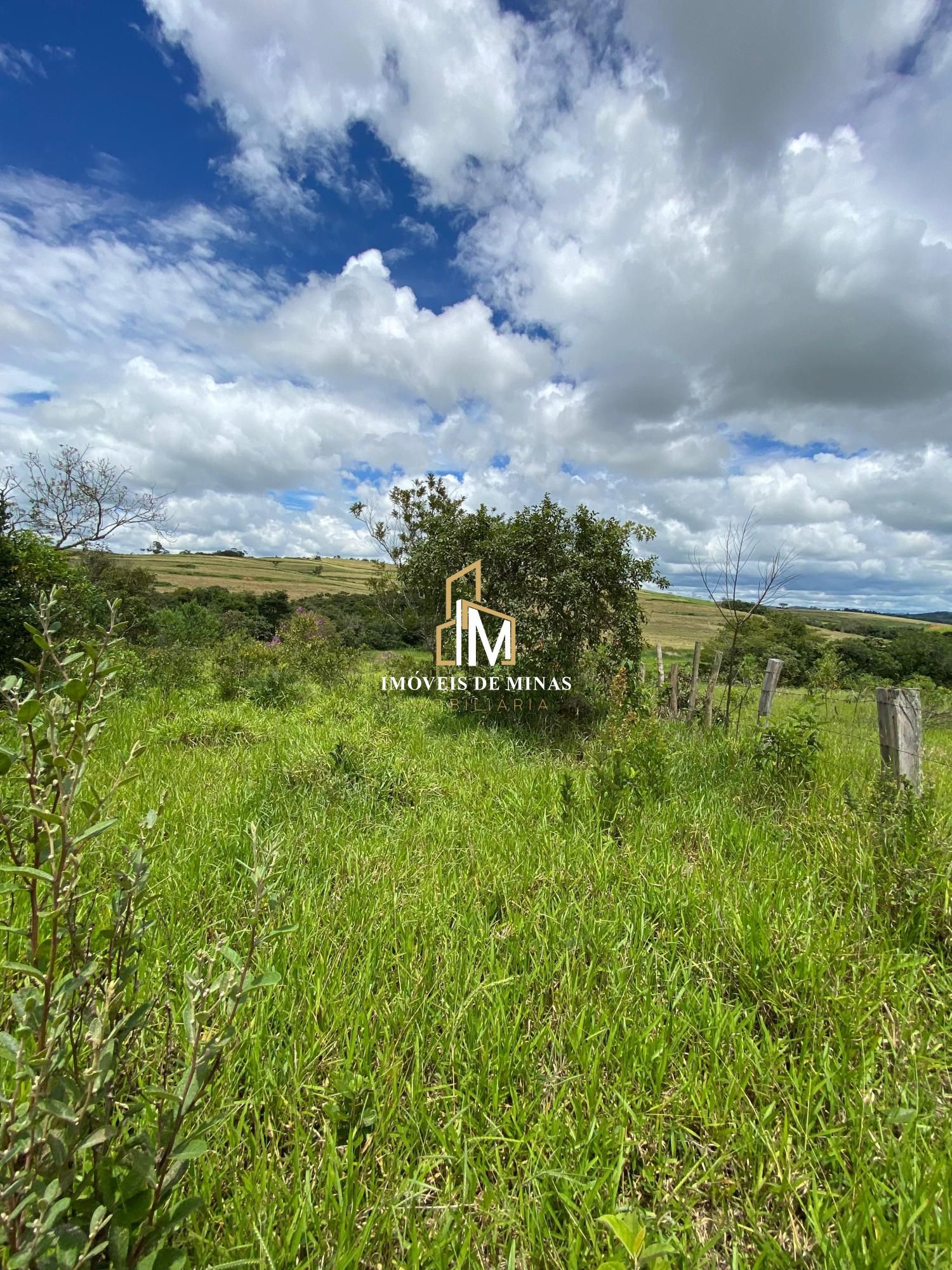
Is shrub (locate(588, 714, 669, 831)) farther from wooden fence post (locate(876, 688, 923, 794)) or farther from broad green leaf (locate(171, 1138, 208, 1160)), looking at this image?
broad green leaf (locate(171, 1138, 208, 1160))

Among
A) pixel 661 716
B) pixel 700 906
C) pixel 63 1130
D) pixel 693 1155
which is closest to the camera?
pixel 63 1130

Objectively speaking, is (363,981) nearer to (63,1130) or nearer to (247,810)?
(63,1130)

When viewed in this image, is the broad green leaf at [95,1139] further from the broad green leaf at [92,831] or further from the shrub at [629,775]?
the shrub at [629,775]

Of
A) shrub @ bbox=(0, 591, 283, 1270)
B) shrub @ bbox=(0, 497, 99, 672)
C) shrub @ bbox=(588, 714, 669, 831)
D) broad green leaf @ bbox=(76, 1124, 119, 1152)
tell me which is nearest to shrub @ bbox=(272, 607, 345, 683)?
shrub @ bbox=(0, 497, 99, 672)

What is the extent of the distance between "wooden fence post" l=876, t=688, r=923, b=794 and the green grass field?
53.6ft

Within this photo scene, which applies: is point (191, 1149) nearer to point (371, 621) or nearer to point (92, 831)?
point (92, 831)

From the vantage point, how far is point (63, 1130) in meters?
0.88

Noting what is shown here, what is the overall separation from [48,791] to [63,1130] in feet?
2.10

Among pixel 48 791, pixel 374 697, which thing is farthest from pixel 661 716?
pixel 48 791

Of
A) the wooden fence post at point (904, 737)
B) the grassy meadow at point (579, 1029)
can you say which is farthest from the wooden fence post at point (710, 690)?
the wooden fence post at point (904, 737)

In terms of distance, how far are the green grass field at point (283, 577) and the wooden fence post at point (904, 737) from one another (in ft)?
53.6

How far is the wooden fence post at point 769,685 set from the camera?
5273mm

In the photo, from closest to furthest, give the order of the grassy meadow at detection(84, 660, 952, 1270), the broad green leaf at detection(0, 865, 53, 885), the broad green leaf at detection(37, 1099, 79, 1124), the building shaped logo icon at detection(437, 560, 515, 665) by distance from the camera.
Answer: the broad green leaf at detection(37, 1099, 79, 1124)
the broad green leaf at detection(0, 865, 53, 885)
the grassy meadow at detection(84, 660, 952, 1270)
the building shaped logo icon at detection(437, 560, 515, 665)

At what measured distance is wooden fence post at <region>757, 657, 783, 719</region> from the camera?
527 centimetres
